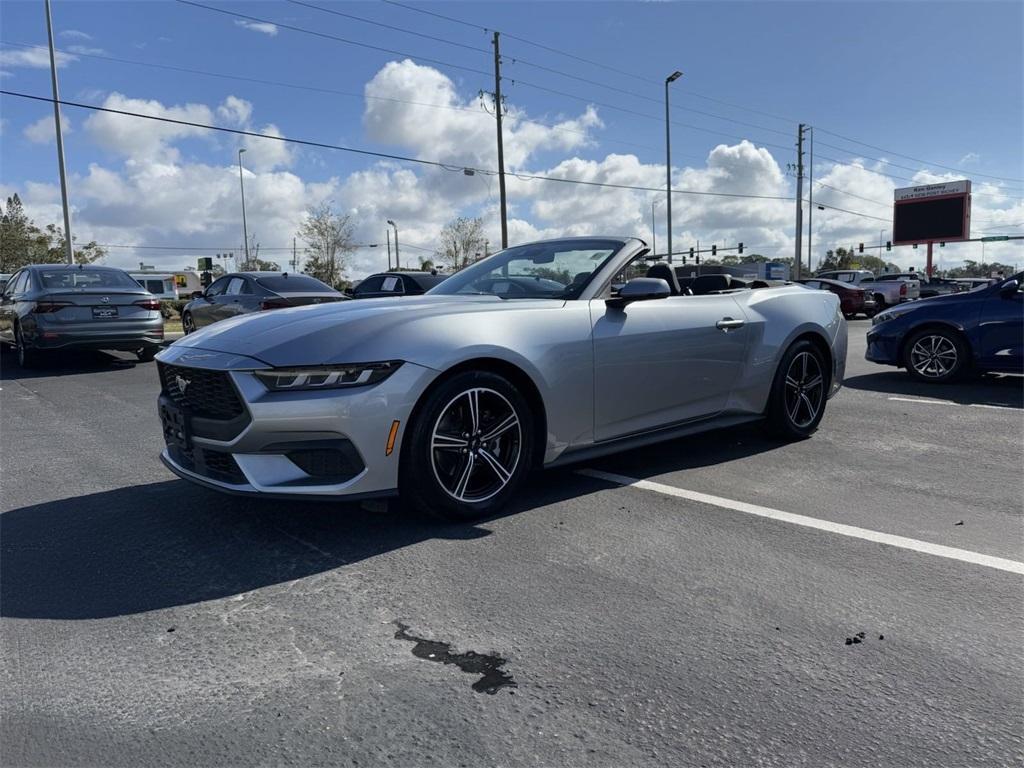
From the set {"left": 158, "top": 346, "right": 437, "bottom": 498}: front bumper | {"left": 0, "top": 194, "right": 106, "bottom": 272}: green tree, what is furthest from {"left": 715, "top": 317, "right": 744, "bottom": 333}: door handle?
{"left": 0, "top": 194, "right": 106, "bottom": 272}: green tree

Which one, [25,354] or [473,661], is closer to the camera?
[473,661]

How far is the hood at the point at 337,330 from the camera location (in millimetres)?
3406

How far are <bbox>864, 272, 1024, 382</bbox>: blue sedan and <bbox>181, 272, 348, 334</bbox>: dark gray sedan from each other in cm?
756

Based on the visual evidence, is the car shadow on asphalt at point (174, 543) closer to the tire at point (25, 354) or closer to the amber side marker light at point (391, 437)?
the amber side marker light at point (391, 437)

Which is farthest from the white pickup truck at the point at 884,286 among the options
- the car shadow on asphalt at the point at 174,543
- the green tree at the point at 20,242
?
the green tree at the point at 20,242

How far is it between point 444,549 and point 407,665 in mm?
1011

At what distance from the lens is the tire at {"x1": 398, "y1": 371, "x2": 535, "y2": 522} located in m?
3.54

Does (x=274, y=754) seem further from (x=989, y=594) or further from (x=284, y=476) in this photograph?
(x=989, y=594)

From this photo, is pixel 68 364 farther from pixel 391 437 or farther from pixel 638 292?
pixel 638 292

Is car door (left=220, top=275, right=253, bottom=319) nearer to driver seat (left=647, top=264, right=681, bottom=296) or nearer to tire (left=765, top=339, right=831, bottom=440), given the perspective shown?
driver seat (left=647, top=264, right=681, bottom=296)

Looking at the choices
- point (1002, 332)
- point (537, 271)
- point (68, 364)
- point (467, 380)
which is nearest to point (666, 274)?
point (537, 271)

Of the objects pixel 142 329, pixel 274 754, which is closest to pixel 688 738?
pixel 274 754

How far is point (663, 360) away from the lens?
456cm

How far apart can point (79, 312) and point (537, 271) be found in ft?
26.0
